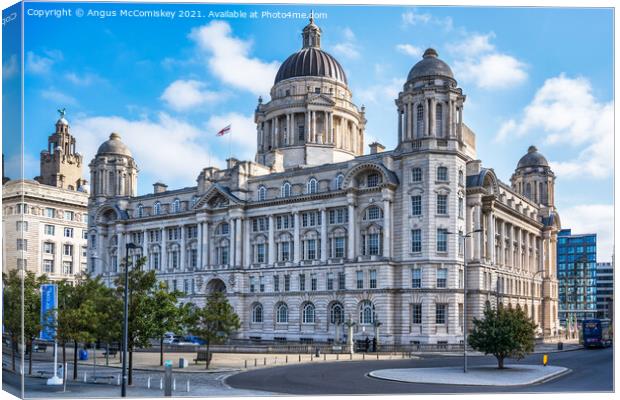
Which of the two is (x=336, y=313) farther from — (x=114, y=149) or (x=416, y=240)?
(x=114, y=149)

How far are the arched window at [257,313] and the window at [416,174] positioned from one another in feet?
89.8

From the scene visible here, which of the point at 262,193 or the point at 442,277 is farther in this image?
the point at 262,193

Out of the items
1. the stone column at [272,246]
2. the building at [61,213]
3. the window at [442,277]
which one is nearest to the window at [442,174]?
the window at [442,277]

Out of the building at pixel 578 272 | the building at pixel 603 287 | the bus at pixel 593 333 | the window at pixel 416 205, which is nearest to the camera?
the window at pixel 416 205

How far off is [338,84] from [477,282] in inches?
1686

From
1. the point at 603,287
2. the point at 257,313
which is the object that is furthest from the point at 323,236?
the point at 603,287

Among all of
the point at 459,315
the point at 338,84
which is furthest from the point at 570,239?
the point at 459,315

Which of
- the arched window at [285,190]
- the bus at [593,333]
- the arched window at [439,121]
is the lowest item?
the bus at [593,333]

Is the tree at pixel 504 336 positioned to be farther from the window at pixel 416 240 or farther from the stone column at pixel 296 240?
the stone column at pixel 296 240

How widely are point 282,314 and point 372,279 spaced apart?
50.9 feet

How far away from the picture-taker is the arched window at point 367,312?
86637mm

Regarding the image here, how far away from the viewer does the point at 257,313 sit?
9962cm

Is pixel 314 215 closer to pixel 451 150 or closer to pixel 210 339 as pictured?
pixel 451 150

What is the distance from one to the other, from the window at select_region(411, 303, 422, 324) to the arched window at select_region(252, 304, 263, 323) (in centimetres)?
→ 2250
